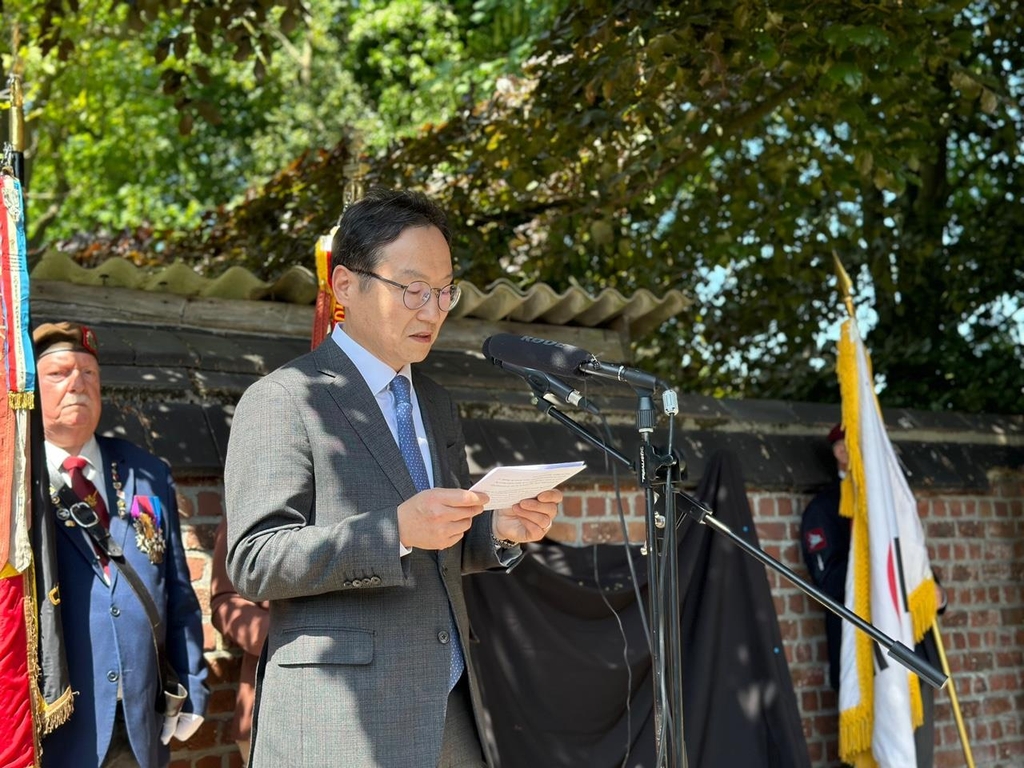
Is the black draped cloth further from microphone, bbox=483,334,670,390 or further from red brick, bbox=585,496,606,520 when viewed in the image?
microphone, bbox=483,334,670,390

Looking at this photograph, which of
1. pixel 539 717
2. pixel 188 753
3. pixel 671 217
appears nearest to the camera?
pixel 188 753

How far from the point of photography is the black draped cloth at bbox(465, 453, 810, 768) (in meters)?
4.27

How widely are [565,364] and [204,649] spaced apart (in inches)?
74.9

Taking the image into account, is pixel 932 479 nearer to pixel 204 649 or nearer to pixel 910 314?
pixel 910 314

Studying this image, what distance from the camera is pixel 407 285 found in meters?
2.67

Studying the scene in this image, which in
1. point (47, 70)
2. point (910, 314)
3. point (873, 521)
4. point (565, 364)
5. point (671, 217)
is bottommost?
point (873, 521)

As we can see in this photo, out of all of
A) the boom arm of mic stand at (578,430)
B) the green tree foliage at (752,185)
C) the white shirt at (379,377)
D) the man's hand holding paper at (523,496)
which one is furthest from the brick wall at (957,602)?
the man's hand holding paper at (523,496)

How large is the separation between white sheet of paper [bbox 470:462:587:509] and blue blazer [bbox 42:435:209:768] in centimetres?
158

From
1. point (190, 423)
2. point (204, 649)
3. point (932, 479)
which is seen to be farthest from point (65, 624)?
point (932, 479)

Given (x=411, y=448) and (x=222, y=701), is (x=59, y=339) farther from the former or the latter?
(x=411, y=448)

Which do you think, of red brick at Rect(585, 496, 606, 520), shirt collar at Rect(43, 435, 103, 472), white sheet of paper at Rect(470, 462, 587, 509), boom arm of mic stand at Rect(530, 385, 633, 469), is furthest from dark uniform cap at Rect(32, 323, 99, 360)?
red brick at Rect(585, 496, 606, 520)

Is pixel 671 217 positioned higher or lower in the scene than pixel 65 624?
higher

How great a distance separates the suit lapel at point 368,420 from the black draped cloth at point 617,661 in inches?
67.7

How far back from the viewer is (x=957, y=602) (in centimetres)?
586
